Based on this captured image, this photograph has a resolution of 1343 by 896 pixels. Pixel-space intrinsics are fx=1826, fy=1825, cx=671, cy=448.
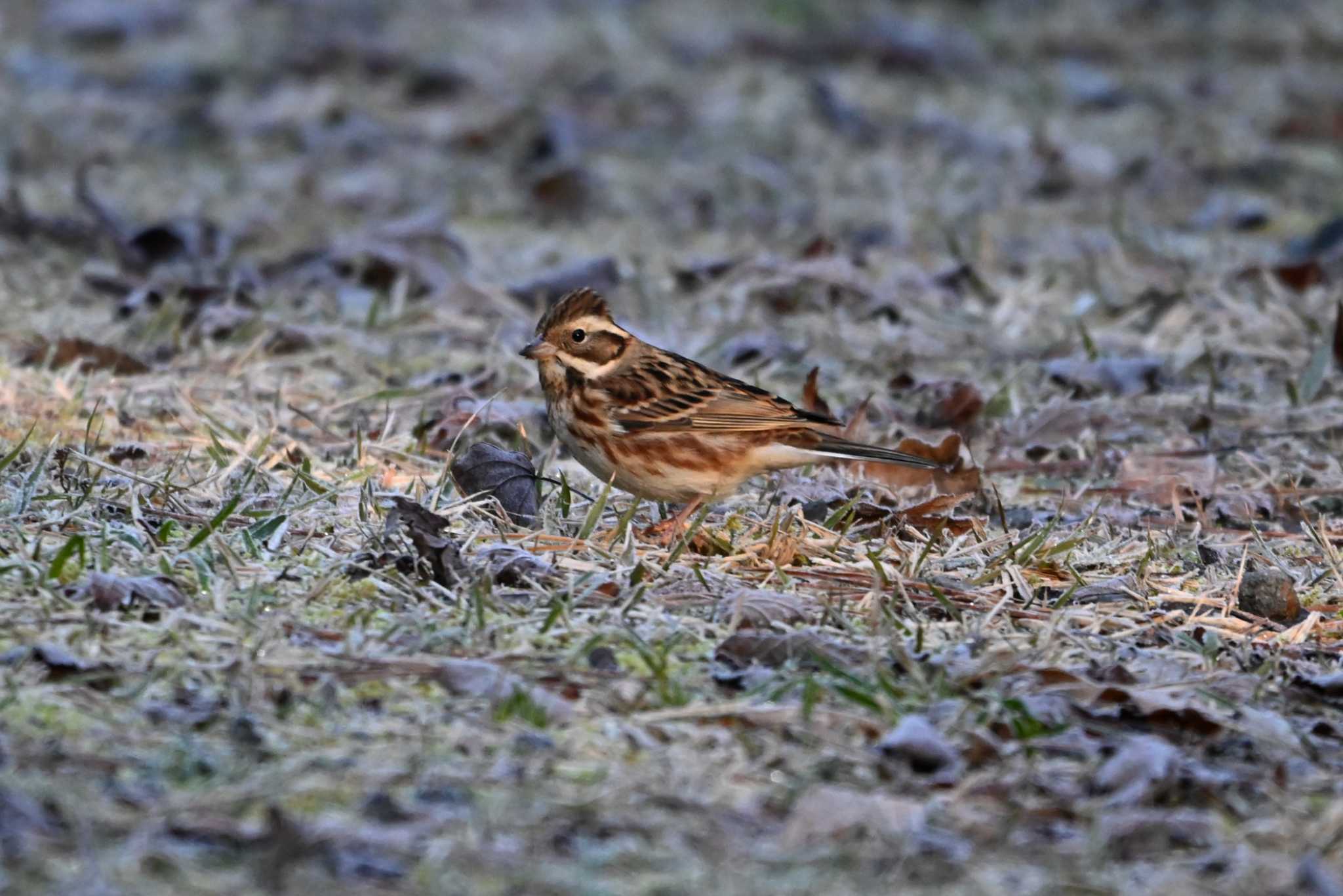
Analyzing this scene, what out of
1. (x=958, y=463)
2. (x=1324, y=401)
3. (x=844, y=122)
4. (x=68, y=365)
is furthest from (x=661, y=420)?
(x=844, y=122)

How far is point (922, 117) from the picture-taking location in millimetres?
13211

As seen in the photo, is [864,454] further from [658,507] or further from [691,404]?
[658,507]

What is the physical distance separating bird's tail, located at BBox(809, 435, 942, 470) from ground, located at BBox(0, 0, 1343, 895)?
0.17 metres

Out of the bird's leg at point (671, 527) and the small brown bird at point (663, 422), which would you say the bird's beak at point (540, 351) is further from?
the bird's leg at point (671, 527)

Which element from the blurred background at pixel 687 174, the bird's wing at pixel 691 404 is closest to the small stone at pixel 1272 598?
the bird's wing at pixel 691 404

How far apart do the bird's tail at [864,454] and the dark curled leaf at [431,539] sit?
1530 mm

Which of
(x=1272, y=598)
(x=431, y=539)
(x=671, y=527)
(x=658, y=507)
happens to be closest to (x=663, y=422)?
(x=671, y=527)

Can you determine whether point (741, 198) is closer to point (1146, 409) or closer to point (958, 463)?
point (1146, 409)

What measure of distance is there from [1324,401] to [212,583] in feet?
16.1

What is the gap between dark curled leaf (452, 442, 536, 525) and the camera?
5262 mm

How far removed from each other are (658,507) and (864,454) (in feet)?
3.40

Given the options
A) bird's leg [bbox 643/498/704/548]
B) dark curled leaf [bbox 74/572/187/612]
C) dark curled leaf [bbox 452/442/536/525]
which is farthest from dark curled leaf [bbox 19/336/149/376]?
dark curled leaf [bbox 74/572/187/612]

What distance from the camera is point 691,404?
6.07 metres

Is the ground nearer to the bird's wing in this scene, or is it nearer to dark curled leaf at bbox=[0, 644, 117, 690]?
dark curled leaf at bbox=[0, 644, 117, 690]
